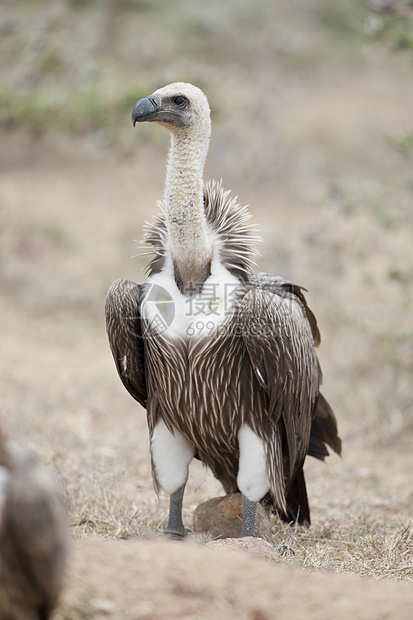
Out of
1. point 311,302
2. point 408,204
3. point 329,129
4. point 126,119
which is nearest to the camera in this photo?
point 408,204

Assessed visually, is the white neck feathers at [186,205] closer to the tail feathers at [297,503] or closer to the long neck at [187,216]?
the long neck at [187,216]

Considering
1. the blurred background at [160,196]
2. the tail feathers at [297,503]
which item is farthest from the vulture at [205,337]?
the blurred background at [160,196]

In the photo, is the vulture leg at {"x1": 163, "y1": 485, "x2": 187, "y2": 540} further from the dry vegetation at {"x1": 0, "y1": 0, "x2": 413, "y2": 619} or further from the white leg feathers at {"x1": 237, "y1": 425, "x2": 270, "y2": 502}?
the white leg feathers at {"x1": 237, "y1": 425, "x2": 270, "y2": 502}

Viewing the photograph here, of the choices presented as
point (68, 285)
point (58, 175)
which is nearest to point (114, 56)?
point (58, 175)

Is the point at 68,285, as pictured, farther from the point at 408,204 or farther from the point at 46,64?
the point at 46,64

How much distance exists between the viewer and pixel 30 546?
7.48 ft

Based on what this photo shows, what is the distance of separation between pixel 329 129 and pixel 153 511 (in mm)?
19663

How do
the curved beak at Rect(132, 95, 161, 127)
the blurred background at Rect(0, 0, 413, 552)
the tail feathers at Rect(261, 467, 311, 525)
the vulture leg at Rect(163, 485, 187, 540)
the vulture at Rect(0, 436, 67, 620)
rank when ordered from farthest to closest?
the blurred background at Rect(0, 0, 413, 552), the tail feathers at Rect(261, 467, 311, 525), the vulture leg at Rect(163, 485, 187, 540), the curved beak at Rect(132, 95, 161, 127), the vulture at Rect(0, 436, 67, 620)

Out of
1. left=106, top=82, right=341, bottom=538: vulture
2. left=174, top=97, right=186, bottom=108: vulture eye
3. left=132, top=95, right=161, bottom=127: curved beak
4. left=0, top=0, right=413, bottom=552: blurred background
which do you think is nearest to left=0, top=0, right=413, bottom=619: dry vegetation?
left=0, top=0, right=413, bottom=552: blurred background

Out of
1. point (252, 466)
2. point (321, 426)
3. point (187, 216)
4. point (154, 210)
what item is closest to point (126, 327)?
point (187, 216)

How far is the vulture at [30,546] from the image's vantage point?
228cm

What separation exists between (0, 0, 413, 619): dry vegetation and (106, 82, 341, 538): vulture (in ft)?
1.80

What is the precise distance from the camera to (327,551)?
4.73m

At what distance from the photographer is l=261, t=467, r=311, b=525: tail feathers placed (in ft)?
17.6
